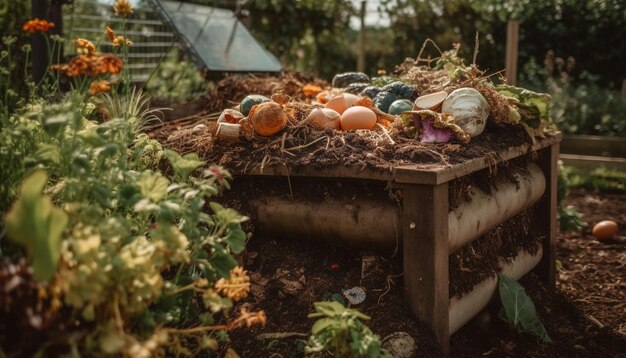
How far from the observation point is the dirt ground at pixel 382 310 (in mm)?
2133

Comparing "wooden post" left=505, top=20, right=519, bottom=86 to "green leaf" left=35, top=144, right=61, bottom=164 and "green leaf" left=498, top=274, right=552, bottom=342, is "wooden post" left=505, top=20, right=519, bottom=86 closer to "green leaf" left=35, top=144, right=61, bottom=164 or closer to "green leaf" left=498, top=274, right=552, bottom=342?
"green leaf" left=498, top=274, right=552, bottom=342

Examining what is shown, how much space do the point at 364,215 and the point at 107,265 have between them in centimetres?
104

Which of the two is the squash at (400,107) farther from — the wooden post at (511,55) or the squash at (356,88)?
the wooden post at (511,55)

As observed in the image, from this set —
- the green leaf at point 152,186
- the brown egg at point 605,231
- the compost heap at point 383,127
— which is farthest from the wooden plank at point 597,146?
the green leaf at point 152,186

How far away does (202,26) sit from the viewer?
450 centimetres

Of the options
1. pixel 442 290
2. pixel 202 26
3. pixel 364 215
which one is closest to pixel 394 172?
pixel 364 215

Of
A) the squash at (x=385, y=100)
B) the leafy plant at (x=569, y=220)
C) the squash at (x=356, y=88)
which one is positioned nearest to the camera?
the squash at (x=385, y=100)

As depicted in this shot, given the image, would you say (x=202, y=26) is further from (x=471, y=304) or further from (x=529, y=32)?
(x=529, y=32)

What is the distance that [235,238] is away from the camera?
175cm

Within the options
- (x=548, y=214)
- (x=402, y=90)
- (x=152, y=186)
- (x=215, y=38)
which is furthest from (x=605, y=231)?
(x=152, y=186)

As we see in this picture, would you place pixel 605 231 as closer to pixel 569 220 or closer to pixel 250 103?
pixel 569 220

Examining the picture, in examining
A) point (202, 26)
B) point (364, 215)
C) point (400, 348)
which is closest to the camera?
point (400, 348)

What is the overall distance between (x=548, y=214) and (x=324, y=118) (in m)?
1.49

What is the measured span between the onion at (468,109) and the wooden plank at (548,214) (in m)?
0.89
